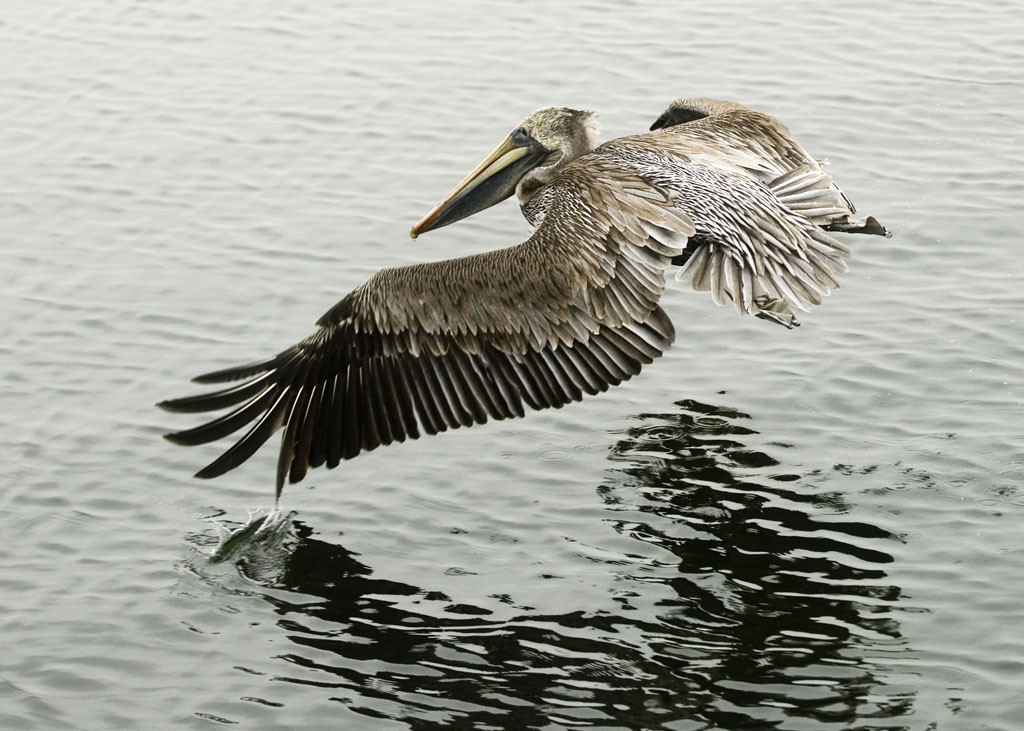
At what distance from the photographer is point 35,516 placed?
8047mm

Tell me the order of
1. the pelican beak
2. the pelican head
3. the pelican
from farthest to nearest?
the pelican head, the pelican beak, the pelican

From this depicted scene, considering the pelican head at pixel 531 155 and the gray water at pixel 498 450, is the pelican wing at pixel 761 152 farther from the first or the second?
the gray water at pixel 498 450

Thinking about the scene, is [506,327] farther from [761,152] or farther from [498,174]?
[761,152]

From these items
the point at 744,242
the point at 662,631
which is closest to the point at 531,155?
the point at 744,242

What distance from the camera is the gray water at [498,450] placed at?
21.7ft

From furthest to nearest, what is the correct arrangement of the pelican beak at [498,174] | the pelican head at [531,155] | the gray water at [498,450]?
the pelican head at [531,155] → the pelican beak at [498,174] → the gray water at [498,450]

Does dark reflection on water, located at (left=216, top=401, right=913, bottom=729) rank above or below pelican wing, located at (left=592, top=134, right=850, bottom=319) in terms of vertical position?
below

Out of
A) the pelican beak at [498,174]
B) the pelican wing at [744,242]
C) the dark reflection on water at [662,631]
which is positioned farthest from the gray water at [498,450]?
the pelican beak at [498,174]

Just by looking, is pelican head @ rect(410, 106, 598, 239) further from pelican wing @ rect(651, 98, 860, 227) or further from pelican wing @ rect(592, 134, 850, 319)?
pelican wing @ rect(592, 134, 850, 319)

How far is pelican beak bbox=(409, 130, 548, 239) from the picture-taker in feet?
29.6

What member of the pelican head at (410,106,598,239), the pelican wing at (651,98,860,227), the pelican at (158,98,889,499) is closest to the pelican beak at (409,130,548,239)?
the pelican head at (410,106,598,239)

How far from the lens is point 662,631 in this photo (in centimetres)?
688

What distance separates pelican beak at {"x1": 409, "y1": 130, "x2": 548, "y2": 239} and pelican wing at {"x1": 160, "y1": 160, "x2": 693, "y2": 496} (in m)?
1.41

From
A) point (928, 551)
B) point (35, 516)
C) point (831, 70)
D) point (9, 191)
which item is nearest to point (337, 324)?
point (35, 516)
